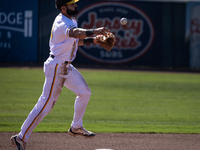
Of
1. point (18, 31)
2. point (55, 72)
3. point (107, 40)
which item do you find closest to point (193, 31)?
point (18, 31)

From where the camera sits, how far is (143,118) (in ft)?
25.8

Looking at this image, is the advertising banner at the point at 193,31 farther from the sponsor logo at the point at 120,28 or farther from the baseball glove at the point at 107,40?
the baseball glove at the point at 107,40

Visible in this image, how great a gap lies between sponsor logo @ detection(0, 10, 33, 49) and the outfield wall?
0.14 meters

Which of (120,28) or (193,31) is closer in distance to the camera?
(120,28)

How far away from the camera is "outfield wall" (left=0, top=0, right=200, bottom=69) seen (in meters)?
21.0

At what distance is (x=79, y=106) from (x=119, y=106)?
166 inches

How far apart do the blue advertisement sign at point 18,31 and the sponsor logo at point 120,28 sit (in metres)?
3.02

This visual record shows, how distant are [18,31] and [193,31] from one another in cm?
1172

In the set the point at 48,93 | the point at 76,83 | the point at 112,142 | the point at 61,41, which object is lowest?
the point at 112,142

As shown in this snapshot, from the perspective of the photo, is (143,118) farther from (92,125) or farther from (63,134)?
(63,134)

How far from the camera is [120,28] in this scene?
21141 millimetres

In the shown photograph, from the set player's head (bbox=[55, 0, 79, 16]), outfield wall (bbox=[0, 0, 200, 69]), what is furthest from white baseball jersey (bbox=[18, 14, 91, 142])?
outfield wall (bbox=[0, 0, 200, 69])

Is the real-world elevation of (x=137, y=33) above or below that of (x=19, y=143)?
above

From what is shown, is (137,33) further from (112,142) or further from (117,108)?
(112,142)
